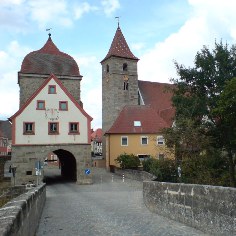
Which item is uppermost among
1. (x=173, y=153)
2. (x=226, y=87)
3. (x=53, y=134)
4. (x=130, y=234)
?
(x=226, y=87)

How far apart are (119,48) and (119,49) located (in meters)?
0.23

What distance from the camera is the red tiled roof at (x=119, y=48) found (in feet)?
205

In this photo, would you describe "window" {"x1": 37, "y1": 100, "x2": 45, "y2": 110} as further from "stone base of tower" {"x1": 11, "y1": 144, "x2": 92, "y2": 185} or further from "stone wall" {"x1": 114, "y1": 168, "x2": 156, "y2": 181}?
"stone wall" {"x1": 114, "y1": 168, "x2": 156, "y2": 181}

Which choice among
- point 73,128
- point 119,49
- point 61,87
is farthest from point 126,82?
point 73,128

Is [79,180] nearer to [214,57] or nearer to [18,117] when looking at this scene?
[18,117]

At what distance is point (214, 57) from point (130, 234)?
28.8 metres

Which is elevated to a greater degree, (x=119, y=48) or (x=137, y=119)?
(x=119, y=48)

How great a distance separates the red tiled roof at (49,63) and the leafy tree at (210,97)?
45.4 ft

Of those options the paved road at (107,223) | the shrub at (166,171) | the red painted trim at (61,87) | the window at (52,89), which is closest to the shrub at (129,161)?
the red painted trim at (61,87)

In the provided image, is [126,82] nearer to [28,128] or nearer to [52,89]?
[52,89]

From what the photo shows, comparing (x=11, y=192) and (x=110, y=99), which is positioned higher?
(x=110, y=99)

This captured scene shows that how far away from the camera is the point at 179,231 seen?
10180mm

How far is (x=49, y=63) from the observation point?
4400 centimetres

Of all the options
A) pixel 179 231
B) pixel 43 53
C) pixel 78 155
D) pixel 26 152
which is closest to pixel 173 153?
pixel 78 155
